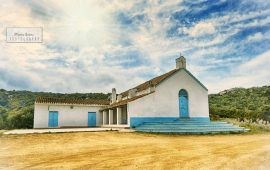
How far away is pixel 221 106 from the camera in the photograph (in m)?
41.7

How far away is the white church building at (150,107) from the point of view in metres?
21.6

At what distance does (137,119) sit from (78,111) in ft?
34.7

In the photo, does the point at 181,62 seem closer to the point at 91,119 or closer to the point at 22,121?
the point at 91,119

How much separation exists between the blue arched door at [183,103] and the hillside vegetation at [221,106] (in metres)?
8.50

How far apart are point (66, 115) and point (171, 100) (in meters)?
12.8

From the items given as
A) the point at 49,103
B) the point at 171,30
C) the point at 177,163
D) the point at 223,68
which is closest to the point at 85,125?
the point at 49,103

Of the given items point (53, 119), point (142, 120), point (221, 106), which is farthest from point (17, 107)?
point (221, 106)

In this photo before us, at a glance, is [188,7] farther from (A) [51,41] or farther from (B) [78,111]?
(B) [78,111]

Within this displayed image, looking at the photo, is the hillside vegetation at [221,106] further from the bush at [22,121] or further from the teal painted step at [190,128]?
the teal painted step at [190,128]

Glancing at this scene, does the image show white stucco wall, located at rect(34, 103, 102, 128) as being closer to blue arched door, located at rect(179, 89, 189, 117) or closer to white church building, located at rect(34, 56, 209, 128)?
white church building, located at rect(34, 56, 209, 128)

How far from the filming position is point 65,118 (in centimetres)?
2809

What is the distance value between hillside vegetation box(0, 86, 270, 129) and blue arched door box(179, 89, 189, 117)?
8.50m

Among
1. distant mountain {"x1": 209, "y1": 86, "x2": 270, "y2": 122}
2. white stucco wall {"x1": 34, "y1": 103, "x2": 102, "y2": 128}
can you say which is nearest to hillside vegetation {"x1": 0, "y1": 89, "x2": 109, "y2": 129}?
white stucco wall {"x1": 34, "y1": 103, "x2": 102, "y2": 128}

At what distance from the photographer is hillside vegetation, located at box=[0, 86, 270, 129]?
3105cm
